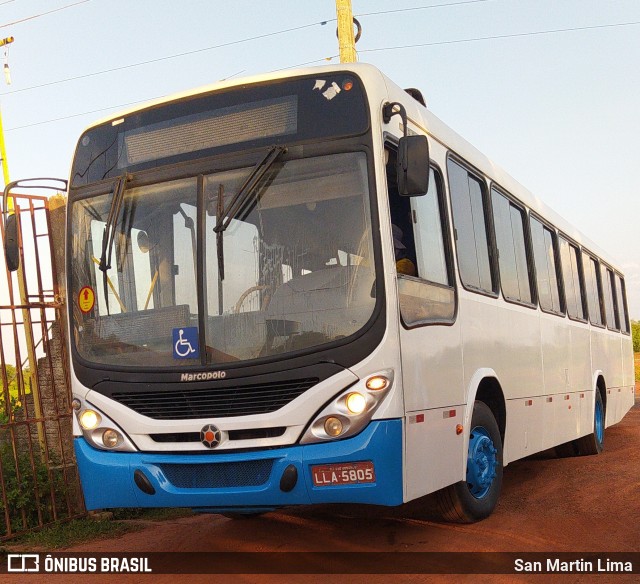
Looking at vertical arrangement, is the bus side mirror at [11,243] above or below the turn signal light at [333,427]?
above

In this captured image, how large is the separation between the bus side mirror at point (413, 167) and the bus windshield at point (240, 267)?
0.29m

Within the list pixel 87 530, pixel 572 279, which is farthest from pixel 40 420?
pixel 572 279

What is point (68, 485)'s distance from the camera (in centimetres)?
897

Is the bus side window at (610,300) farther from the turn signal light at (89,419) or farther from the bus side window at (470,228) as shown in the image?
the turn signal light at (89,419)

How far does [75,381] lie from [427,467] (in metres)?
A: 2.57

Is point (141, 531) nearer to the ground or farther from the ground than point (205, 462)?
nearer to the ground

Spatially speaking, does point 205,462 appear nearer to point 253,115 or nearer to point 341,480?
point 341,480

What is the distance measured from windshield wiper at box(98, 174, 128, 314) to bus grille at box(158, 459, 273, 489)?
52.3 inches

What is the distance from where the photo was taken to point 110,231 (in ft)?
21.3

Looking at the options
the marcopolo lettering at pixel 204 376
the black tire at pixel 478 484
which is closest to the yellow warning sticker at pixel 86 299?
the marcopolo lettering at pixel 204 376

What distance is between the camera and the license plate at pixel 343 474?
564 cm

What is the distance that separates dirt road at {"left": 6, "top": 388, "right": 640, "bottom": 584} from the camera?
21.2ft

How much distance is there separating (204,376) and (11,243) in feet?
A: 7.27

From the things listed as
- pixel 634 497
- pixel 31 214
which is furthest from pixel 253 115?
pixel 634 497
